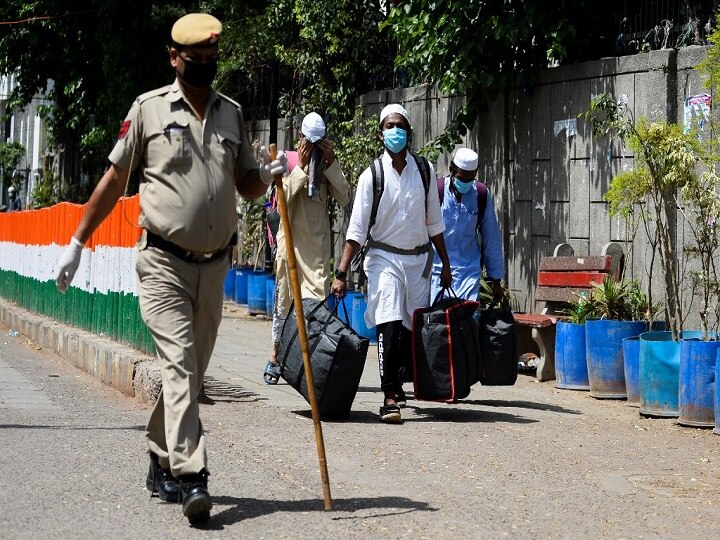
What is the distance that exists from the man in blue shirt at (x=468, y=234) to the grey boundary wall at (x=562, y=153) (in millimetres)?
1388

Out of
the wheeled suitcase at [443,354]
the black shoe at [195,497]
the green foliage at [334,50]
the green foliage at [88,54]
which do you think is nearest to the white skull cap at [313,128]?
the wheeled suitcase at [443,354]

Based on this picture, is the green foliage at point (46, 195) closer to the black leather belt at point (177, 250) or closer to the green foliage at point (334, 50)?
the green foliage at point (334, 50)

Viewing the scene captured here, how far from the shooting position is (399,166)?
28.8ft

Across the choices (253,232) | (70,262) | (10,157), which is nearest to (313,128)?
(70,262)

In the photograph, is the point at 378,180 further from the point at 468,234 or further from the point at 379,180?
the point at 468,234

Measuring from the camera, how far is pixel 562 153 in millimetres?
11984

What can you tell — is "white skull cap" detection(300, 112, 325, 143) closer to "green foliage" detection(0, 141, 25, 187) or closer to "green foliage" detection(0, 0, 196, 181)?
"green foliage" detection(0, 0, 196, 181)

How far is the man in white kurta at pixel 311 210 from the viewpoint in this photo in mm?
9516

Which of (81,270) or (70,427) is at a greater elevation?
(81,270)

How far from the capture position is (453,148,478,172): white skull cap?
32.8 feet

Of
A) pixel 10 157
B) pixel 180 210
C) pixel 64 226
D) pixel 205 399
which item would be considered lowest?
pixel 205 399

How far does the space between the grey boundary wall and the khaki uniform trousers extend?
5.50 metres

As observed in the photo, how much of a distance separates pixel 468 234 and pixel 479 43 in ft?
9.05

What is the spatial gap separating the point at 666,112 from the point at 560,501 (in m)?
5.10
